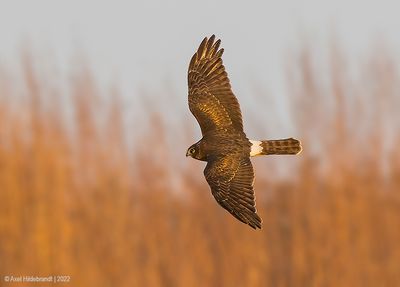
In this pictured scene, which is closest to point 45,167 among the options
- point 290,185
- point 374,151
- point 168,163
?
point 168,163

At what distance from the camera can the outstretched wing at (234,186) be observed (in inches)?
388

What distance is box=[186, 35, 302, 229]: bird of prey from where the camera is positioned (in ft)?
32.6

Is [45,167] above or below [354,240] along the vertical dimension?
above

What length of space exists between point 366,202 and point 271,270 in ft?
4.03

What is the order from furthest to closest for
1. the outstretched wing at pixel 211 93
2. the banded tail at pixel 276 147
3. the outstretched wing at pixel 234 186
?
the outstretched wing at pixel 211 93 → the banded tail at pixel 276 147 → the outstretched wing at pixel 234 186

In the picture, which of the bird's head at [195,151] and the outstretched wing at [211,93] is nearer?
the bird's head at [195,151]

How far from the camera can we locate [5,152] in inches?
548

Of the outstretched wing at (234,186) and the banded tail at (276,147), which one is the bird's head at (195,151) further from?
the banded tail at (276,147)

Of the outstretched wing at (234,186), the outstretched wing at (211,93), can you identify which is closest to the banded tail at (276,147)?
the outstretched wing at (234,186)

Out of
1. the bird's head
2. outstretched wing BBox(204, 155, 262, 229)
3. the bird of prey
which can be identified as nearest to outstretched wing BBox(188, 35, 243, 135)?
the bird of prey

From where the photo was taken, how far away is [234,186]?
32.8 feet

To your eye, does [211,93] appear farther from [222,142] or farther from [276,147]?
[276,147]

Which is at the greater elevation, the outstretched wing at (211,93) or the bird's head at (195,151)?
the outstretched wing at (211,93)

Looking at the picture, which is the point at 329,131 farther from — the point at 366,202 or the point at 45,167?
the point at 45,167
